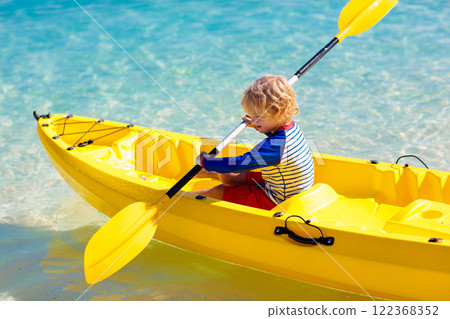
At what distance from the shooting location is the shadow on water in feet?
10.7

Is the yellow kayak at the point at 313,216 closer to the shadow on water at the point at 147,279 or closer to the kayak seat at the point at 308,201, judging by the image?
the kayak seat at the point at 308,201

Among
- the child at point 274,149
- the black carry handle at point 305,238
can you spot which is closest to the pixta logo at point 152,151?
the child at point 274,149

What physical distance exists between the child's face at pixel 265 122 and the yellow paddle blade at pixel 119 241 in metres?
0.73

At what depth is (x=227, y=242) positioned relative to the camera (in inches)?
124

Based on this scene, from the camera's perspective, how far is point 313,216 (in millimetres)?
3025

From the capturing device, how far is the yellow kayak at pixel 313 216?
8.84 feet

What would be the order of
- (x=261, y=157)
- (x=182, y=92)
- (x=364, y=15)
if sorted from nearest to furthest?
(x=261, y=157)
(x=364, y=15)
(x=182, y=92)

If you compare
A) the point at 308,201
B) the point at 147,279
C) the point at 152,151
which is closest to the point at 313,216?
the point at 308,201

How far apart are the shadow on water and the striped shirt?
21.0 inches

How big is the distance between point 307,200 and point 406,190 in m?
0.67

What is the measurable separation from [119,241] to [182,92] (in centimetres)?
349

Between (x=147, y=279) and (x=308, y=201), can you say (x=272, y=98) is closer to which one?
(x=308, y=201)

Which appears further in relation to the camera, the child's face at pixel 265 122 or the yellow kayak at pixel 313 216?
the child's face at pixel 265 122

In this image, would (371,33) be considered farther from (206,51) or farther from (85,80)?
(85,80)
